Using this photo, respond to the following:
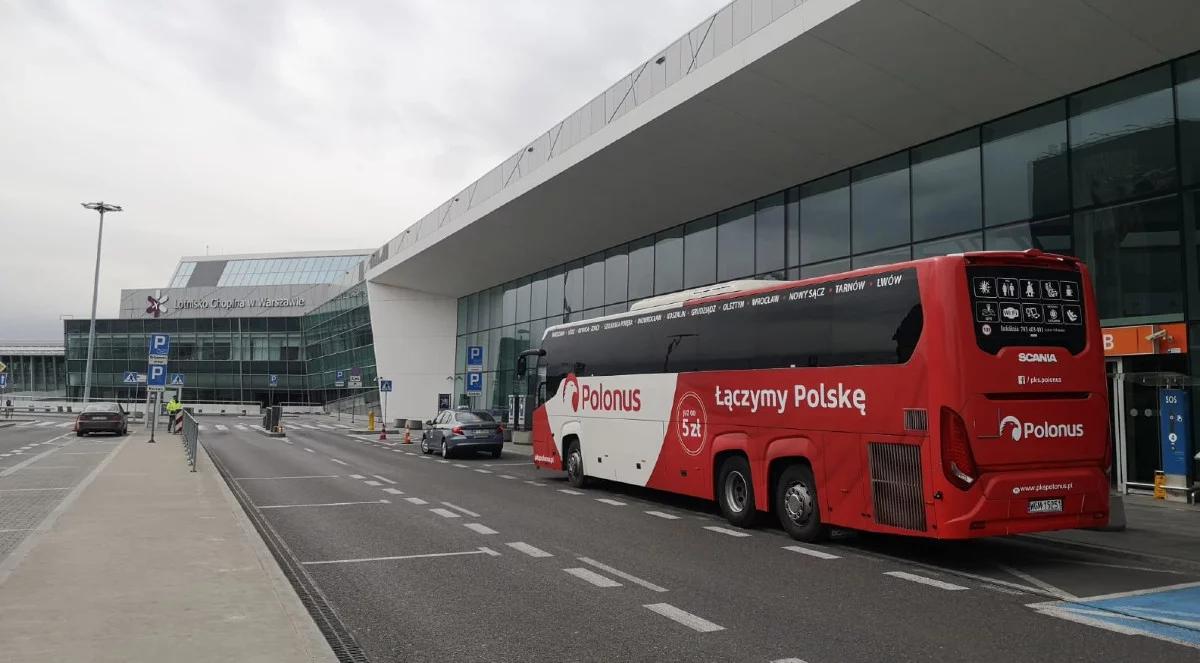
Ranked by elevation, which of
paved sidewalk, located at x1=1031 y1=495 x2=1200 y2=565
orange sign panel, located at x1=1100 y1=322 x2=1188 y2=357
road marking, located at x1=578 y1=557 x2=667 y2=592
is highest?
orange sign panel, located at x1=1100 y1=322 x2=1188 y2=357

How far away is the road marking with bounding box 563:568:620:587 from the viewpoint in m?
8.01

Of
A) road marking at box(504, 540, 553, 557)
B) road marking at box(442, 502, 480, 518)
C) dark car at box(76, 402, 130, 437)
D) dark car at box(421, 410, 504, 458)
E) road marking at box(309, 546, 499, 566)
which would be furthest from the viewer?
dark car at box(76, 402, 130, 437)

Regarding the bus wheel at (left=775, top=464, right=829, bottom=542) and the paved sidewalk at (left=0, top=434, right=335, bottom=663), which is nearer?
the paved sidewalk at (left=0, top=434, right=335, bottom=663)

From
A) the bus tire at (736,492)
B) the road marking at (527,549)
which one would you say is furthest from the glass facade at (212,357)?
the road marking at (527,549)

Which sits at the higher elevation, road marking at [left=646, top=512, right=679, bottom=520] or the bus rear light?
the bus rear light

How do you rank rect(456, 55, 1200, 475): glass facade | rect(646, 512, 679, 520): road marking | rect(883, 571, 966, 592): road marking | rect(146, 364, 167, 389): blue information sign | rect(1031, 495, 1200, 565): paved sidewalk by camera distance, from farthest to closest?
rect(146, 364, 167, 389): blue information sign → rect(456, 55, 1200, 475): glass facade → rect(646, 512, 679, 520): road marking → rect(1031, 495, 1200, 565): paved sidewalk → rect(883, 571, 966, 592): road marking

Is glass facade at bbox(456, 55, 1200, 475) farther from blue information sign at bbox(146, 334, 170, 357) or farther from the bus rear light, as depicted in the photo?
blue information sign at bbox(146, 334, 170, 357)

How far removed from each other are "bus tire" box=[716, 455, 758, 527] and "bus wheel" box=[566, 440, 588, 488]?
5.12 m

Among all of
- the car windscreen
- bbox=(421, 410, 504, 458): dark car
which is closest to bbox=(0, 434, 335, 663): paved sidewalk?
bbox=(421, 410, 504, 458): dark car

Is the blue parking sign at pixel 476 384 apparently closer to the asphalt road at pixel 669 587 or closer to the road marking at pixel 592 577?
the asphalt road at pixel 669 587

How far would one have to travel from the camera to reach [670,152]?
22516 millimetres

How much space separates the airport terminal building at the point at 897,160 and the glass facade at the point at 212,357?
54.7 metres

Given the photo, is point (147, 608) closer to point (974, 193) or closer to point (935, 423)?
point (935, 423)

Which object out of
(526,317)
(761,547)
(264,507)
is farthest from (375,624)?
(526,317)
